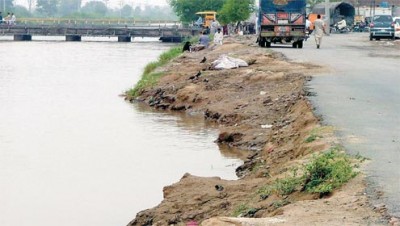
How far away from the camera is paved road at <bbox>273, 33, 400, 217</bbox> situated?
11016 mm

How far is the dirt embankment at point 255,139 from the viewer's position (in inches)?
379

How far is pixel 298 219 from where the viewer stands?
29.5 feet

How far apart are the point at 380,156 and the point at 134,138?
36.8 feet

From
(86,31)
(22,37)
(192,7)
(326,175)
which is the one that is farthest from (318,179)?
(192,7)

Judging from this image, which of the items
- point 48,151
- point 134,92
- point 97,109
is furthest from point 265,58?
point 48,151

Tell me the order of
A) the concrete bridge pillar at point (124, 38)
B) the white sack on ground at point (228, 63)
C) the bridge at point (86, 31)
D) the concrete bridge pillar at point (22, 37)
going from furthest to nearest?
the concrete bridge pillar at point (124, 38), the concrete bridge pillar at point (22, 37), the bridge at point (86, 31), the white sack on ground at point (228, 63)

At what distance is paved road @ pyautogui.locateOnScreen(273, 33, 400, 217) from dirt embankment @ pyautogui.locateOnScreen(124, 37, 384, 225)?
0.31 meters

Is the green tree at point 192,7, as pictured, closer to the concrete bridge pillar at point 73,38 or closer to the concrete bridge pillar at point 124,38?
the concrete bridge pillar at point 124,38

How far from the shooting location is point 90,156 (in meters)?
19.7

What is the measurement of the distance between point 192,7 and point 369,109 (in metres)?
109

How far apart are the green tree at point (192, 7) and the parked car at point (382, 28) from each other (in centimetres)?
6482

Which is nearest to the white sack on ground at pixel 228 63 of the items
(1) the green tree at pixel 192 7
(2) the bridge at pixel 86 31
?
(2) the bridge at pixel 86 31

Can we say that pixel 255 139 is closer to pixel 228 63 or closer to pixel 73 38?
pixel 228 63

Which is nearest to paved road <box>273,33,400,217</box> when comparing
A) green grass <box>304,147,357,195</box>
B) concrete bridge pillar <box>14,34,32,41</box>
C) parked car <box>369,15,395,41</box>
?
green grass <box>304,147,357,195</box>
